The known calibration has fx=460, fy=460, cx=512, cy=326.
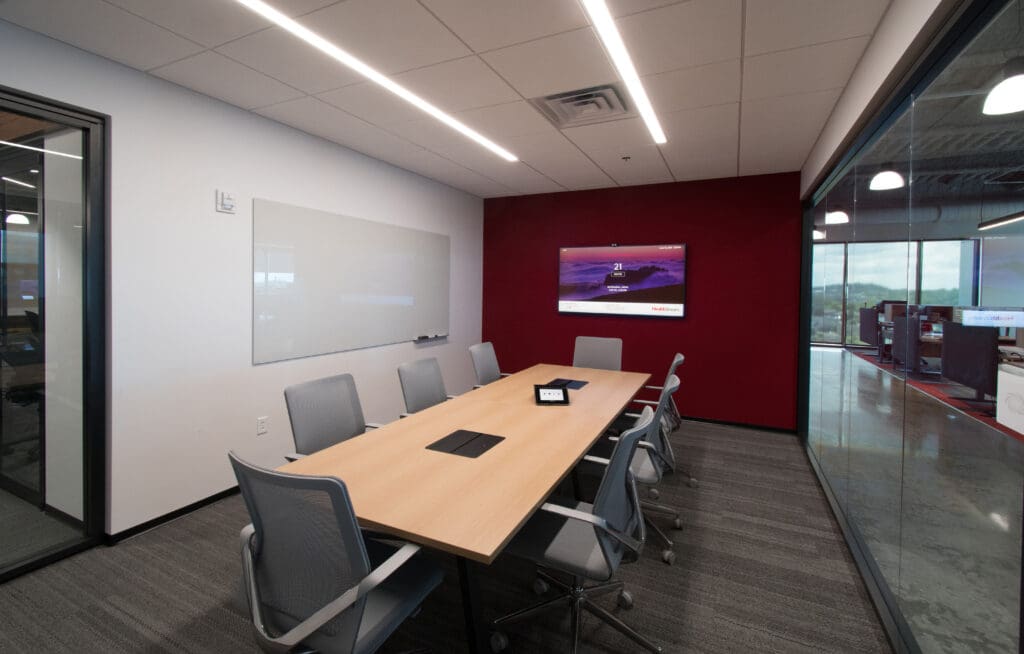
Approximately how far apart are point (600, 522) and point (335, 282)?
3235 millimetres

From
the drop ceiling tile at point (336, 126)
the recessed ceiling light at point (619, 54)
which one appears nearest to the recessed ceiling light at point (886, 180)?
the recessed ceiling light at point (619, 54)

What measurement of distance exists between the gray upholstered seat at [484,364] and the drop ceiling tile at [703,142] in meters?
2.39

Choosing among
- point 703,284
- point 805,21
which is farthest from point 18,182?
point 703,284

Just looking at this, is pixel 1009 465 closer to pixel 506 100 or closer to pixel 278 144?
pixel 506 100

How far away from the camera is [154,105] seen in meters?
2.79

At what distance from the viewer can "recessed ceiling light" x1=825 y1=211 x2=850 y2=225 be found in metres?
3.43

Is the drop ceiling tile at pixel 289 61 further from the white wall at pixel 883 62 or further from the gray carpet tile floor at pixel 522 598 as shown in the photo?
the gray carpet tile floor at pixel 522 598

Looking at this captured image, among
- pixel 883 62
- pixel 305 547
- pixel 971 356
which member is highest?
pixel 883 62

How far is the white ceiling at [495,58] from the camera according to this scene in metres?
2.10

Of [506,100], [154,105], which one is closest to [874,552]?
[506,100]

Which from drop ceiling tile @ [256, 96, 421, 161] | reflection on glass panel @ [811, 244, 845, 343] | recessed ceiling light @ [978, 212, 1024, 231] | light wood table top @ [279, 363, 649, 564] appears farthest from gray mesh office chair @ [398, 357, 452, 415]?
reflection on glass panel @ [811, 244, 845, 343]

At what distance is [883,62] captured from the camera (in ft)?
6.84

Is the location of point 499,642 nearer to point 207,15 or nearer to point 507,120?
point 207,15

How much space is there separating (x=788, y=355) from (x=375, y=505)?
4.69m
